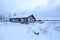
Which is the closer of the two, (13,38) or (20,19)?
(13,38)

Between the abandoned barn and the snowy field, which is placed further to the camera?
the abandoned barn

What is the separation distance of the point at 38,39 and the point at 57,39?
1.40 meters

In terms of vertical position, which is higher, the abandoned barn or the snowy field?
the abandoned barn

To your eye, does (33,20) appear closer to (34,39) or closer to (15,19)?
(15,19)

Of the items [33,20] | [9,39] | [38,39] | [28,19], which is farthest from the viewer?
[33,20]

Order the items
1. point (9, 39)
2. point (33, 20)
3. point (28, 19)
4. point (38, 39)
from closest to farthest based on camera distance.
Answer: point (9, 39) < point (38, 39) < point (28, 19) < point (33, 20)

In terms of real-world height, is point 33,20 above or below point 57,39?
above

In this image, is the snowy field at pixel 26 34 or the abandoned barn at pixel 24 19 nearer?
the snowy field at pixel 26 34

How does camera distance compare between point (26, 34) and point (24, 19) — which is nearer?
point (26, 34)

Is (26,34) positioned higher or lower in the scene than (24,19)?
lower

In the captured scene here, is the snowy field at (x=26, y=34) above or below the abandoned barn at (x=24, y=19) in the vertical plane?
below

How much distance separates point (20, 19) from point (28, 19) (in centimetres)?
138

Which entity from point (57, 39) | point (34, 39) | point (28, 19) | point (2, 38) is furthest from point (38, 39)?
point (28, 19)

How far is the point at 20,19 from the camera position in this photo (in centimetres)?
1872
